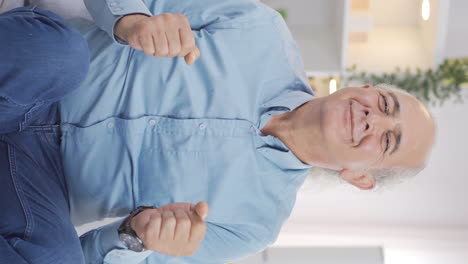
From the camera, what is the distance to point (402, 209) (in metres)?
2.90

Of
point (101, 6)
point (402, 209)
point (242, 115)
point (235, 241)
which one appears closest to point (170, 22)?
point (101, 6)

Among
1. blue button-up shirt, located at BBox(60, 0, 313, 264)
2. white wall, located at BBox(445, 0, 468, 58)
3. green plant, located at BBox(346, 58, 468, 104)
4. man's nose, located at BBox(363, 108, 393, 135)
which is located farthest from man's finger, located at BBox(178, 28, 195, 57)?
white wall, located at BBox(445, 0, 468, 58)

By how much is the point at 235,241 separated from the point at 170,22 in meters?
0.64

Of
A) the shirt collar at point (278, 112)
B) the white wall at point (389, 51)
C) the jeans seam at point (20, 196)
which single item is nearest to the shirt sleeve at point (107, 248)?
the jeans seam at point (20, 196)

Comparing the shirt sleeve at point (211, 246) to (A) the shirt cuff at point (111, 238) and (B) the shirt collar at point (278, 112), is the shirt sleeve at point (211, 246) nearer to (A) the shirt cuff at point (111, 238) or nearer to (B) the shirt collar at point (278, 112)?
(A) the shirt cuff at point (111, 238)

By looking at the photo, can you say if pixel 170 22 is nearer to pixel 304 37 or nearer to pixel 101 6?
pixel 101 6

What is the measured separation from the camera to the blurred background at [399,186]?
8.71 feet

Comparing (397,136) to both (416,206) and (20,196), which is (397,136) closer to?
(20,196)

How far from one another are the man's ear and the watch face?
597 millimetres

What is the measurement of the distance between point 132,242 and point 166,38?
41 centimetres

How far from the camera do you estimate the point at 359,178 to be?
147cm

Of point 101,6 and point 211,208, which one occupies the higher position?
point 101,6

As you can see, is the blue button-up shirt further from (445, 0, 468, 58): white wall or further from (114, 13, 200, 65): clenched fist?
(445, 0, 468, 58): white wall

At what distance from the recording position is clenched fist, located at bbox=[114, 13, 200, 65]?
96cm
